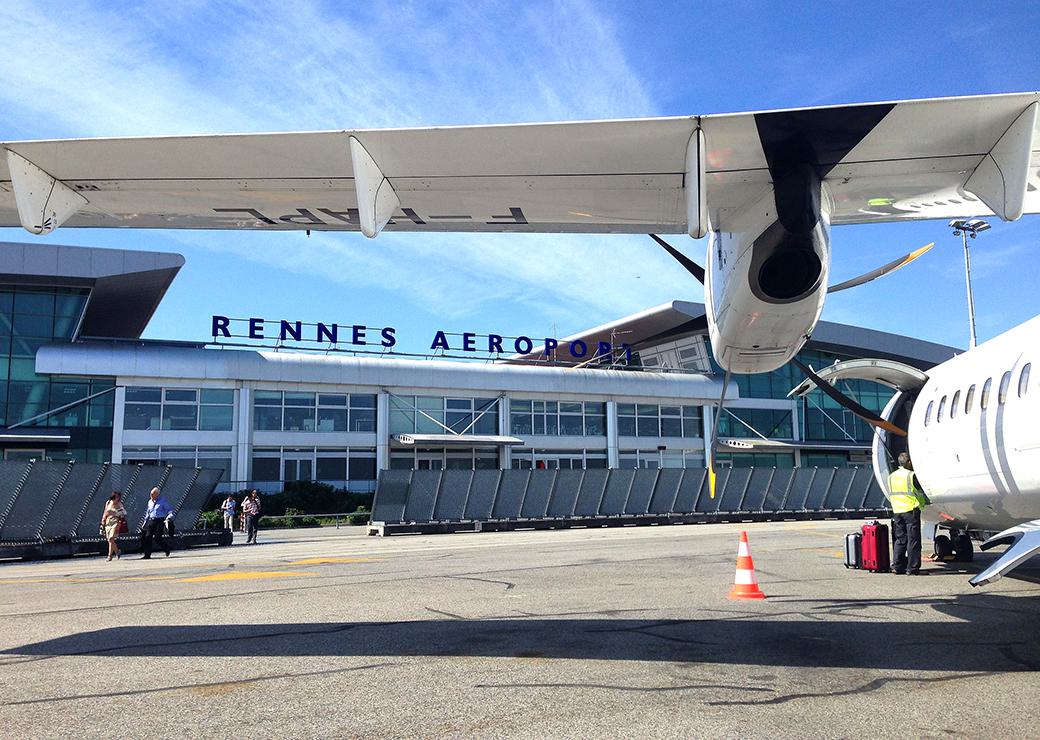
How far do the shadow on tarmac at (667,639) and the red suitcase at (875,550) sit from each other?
3424 millimetres

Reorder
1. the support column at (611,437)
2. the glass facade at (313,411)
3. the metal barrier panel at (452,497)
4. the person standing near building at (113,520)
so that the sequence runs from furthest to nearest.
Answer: the support column at (611,437)
the glass facade at (313,411)
the metal barrier panel at (452,497)
the person standing near building at (113,520)

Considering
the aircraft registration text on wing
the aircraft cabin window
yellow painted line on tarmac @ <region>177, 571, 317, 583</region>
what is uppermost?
the aircraft registration text on wing

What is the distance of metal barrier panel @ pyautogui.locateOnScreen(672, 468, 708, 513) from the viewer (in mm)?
34219

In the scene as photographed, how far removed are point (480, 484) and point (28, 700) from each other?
965 inches

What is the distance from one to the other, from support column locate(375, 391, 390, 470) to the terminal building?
0.23 feet

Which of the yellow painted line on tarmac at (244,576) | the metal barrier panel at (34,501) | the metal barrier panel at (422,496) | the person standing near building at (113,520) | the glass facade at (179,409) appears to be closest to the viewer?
the yellow painted line on tarmac at (244,576)

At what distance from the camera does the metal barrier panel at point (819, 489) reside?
35.9m

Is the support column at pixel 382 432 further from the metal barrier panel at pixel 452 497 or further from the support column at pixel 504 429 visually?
the metal barrier panel at pixel 452 497

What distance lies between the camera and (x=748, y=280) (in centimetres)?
737

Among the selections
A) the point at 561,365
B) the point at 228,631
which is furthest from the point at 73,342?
the point at 228,631

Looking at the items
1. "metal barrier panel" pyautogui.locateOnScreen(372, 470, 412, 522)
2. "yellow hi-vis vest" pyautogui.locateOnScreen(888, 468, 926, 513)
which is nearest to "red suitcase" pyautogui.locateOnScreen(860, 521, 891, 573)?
"yellow hi-vis vest" pyautogui.locateOnScreen(888, 468, 926, 513)

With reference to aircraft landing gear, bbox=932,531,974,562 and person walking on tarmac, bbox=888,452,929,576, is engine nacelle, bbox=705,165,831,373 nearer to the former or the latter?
person walking on tarmac, bbox=888,452,929,576

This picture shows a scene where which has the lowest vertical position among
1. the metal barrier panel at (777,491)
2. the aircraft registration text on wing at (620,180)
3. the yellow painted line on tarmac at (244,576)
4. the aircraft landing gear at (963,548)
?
the yellow painted line on tarmac at (244,576)

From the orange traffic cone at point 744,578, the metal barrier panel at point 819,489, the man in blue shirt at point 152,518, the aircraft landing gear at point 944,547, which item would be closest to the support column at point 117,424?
the man in blue shirt at point 152,518
